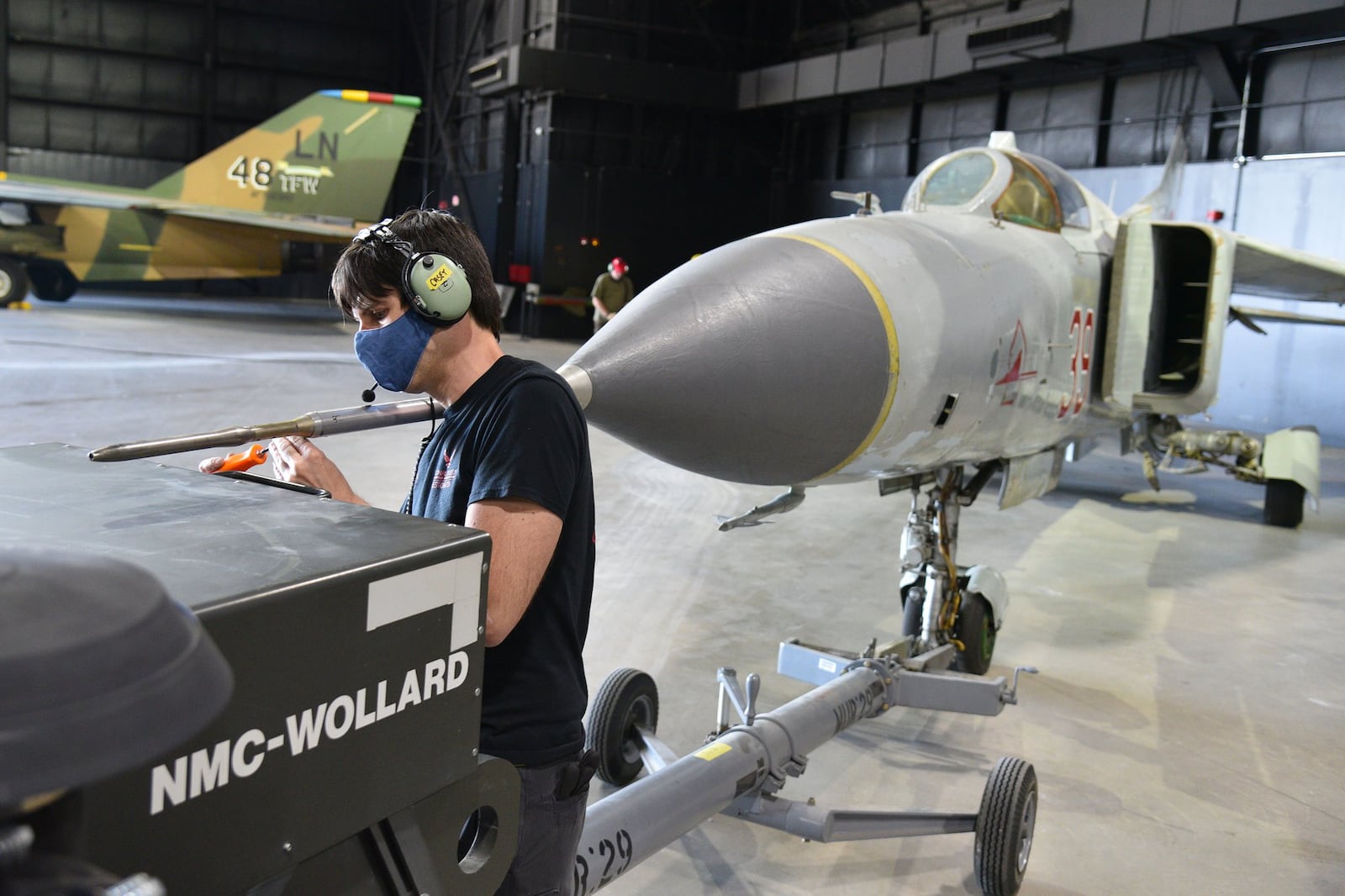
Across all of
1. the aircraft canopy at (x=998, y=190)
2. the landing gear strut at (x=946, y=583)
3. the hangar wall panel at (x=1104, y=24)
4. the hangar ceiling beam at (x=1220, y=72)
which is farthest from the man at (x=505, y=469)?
the hangar ceiling beam at (x=1220, y=72)

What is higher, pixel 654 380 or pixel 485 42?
pixel 485 42

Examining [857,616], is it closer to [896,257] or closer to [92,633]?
[896,257]

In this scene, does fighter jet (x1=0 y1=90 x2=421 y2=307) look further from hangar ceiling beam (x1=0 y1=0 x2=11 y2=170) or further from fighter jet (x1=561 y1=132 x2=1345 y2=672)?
fighter jet (x1=561 y1=132 x2=1345 y2=672)

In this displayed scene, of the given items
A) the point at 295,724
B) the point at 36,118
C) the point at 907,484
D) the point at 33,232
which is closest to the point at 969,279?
the point at 907,484

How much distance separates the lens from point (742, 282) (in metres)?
2.83

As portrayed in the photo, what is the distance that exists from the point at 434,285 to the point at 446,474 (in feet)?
1.07

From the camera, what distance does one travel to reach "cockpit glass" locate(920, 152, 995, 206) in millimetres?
4594

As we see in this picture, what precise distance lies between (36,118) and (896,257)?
1096 inches

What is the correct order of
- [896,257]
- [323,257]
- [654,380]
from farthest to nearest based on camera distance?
[323,257] → [896,257] → [654,380]

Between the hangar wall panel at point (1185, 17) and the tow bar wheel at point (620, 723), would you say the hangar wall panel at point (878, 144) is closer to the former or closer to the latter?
the hangar wall panel at point (1185, 17)

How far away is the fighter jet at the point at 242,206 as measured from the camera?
19.6 meters

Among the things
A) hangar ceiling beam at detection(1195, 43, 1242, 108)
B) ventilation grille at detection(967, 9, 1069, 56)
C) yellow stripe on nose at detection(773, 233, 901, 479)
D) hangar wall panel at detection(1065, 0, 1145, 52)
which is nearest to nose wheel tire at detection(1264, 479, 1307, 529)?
yellow stripe on nose at detection(773, 233, 901, 479)

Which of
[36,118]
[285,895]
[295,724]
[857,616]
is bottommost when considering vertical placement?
[857,616]

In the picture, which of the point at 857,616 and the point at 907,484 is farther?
the point at 857,616
